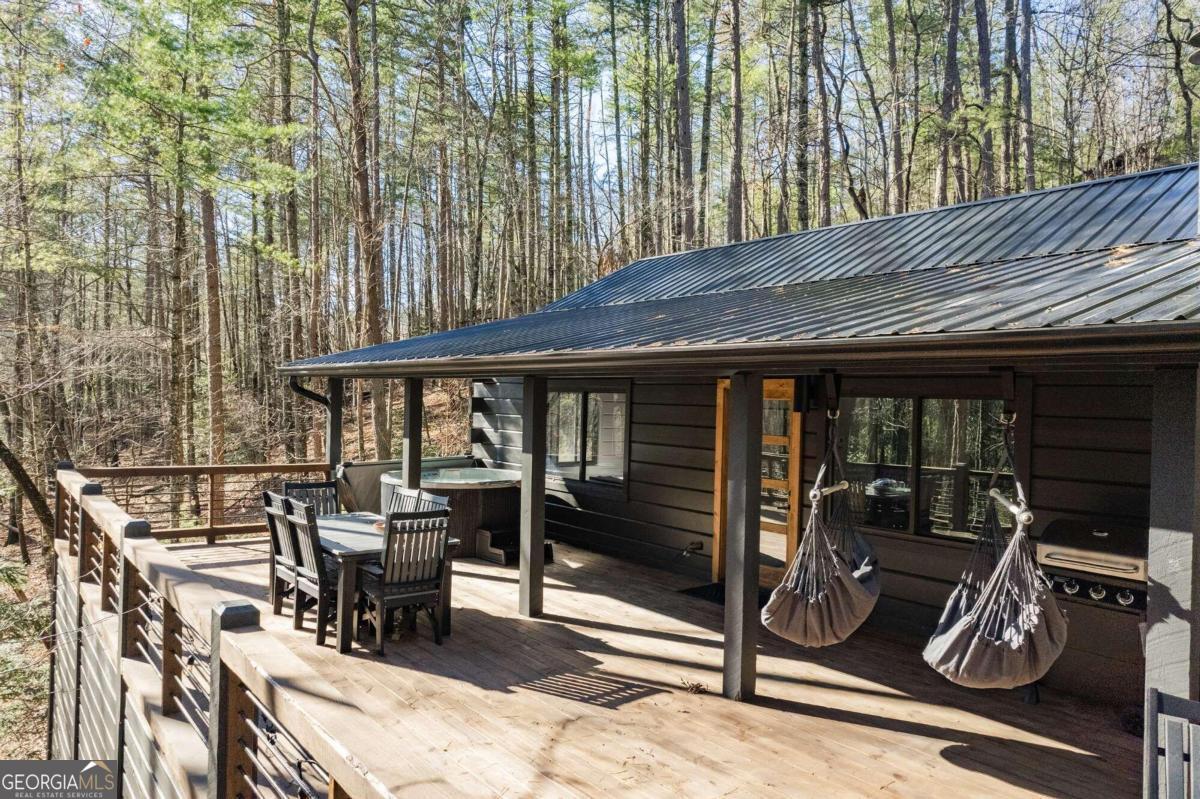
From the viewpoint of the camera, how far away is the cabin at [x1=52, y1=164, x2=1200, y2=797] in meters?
2.22

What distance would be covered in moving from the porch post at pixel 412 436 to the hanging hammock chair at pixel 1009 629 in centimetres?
457

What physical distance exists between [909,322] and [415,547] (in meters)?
3.10

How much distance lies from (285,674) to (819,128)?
A: 12.8m

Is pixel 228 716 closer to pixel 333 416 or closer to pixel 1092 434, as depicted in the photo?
pixel 1092 434

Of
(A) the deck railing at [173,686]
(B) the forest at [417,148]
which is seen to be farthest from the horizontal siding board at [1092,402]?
(B) the forest at [417,148]

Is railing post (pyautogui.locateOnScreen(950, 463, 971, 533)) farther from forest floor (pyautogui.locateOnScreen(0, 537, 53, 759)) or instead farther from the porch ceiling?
forest floor (pyautogui.locateOnScreen(0, 537, 53, 759))

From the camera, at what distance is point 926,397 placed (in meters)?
4.68

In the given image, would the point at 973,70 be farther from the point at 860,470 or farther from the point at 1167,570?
the point at 1167,570

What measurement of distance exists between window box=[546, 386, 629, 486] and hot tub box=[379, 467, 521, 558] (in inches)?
31.8

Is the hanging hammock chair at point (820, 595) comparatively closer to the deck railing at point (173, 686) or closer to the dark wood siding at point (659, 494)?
the deck railing at point (173, 686)

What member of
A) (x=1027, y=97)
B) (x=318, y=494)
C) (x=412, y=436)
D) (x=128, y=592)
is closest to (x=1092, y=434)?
(x=412, y=436)
